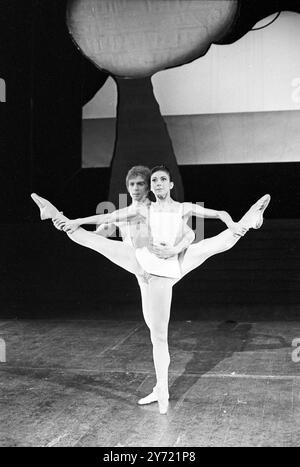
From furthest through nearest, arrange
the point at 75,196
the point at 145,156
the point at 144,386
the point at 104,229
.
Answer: the point at 75,196, the point at 145,156, the point at 144,386, the point at 104,229

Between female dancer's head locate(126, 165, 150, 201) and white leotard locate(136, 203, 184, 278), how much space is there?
0.37 ft

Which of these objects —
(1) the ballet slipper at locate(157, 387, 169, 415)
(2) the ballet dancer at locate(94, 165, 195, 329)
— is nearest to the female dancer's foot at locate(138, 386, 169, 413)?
→ (1) the ballet slipper at locate(157, 387, 169, 415)

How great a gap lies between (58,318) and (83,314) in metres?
0.26

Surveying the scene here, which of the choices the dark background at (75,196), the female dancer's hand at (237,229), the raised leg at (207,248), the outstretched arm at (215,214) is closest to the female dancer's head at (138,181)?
the outstretched arm at (215,214)

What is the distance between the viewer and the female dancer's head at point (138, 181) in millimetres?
2834

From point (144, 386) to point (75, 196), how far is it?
8.72ft

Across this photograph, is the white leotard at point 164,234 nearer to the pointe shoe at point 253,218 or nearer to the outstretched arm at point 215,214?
the outstretched arm at point 215,214

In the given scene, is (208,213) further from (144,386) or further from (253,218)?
(144,386)

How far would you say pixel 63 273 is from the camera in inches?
231

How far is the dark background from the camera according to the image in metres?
5.42

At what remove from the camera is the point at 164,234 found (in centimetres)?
282

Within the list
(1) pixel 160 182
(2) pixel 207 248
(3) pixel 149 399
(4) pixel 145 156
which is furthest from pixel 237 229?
(4) pixel 145 156

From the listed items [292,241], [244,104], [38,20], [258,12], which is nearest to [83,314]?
[292,241]

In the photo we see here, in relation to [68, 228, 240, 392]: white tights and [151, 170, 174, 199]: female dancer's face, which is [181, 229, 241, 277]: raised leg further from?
[151, 170, 174, 199]: female dancer's face
